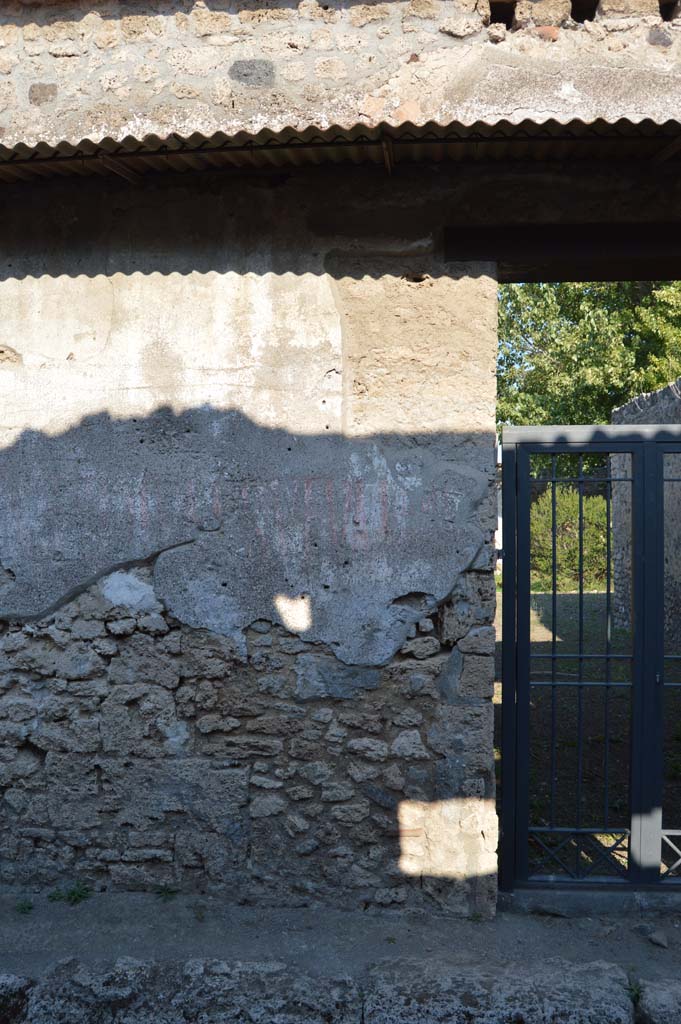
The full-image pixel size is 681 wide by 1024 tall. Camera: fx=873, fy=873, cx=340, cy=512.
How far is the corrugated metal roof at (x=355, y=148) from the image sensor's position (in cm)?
357

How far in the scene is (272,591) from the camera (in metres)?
4.03

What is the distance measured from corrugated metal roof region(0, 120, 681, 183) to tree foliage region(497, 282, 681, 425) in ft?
43.3

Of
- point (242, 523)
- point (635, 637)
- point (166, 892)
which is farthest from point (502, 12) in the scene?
point (166, 892)

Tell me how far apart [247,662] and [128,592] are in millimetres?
650

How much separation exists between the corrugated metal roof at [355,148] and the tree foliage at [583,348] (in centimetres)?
1320

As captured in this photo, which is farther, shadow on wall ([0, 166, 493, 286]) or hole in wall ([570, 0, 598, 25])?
shadow on wall ([0, 166, 493, 286])

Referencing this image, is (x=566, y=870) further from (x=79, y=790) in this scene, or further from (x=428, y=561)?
(x=79, y=790)

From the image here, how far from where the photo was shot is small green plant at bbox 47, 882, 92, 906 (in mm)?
4035

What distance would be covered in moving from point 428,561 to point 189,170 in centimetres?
213

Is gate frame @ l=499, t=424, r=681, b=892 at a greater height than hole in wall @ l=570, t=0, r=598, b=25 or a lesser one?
lesser

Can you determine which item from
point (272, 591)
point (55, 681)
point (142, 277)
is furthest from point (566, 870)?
point (142, 277)

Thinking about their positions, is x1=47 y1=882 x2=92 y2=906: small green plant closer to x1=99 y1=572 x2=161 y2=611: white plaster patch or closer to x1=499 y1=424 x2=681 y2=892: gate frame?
x1=99 y1=572 x2=161 y2=611: white plaster patch

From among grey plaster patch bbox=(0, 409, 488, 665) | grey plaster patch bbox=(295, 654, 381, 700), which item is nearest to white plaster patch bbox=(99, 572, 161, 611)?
grey plaster patch bbox=(0, 409, 488, 665)

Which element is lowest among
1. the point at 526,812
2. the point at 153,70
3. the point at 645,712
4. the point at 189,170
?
the point at 526,812
